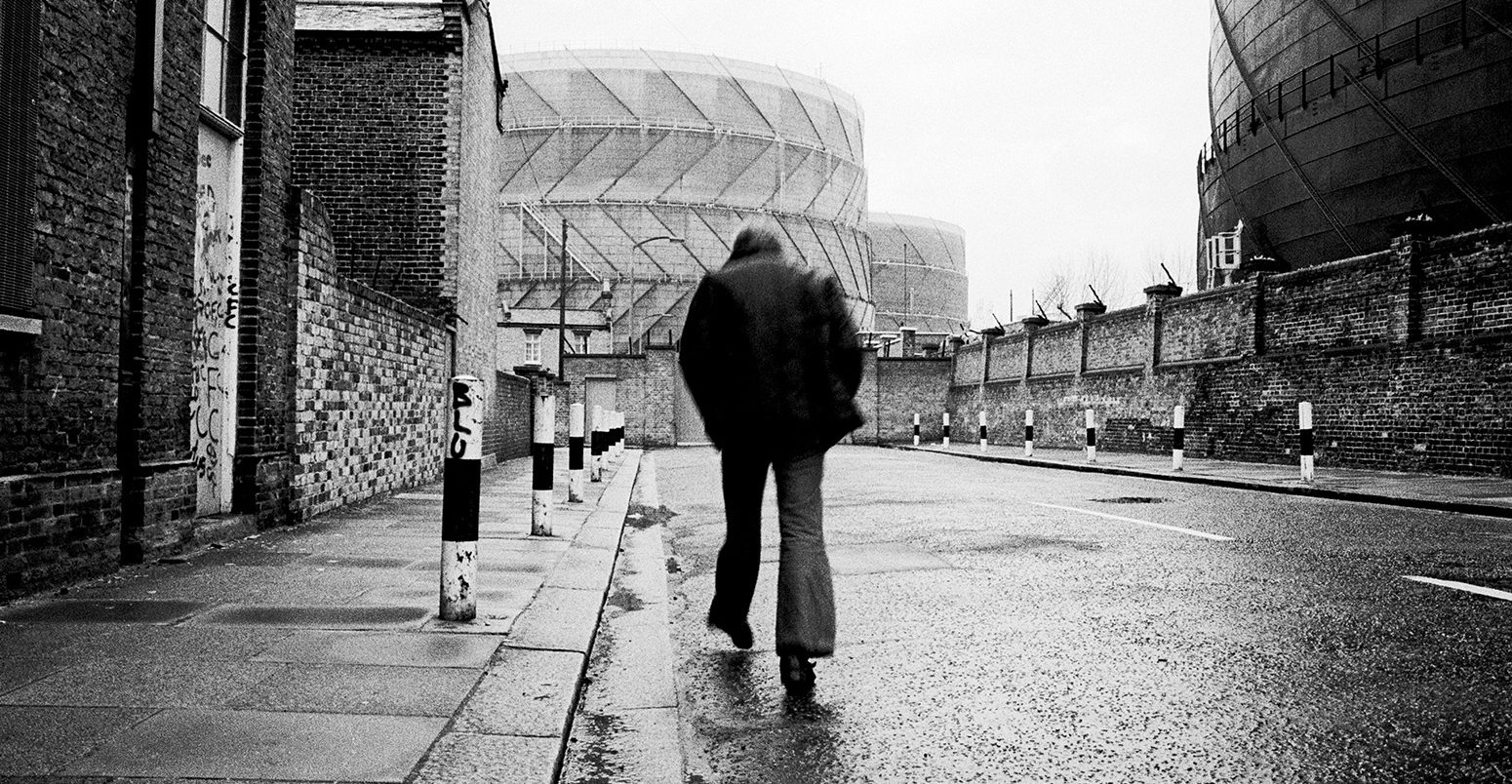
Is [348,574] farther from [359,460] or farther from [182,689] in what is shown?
[359,460]

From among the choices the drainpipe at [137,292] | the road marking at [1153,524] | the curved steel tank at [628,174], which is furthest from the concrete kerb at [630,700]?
the curved steel tank at [628,174]

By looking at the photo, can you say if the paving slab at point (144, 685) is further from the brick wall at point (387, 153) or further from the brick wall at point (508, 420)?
the brick wall at point (508, 420)

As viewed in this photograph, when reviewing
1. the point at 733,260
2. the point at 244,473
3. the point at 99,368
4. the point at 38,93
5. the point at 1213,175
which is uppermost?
the point at 1213,175

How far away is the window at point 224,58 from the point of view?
7070 mm

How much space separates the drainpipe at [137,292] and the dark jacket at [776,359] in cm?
332

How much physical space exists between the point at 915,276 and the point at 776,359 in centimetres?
7988

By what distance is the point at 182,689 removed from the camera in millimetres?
3268

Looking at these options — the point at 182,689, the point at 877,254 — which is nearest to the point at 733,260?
the point at 182,689

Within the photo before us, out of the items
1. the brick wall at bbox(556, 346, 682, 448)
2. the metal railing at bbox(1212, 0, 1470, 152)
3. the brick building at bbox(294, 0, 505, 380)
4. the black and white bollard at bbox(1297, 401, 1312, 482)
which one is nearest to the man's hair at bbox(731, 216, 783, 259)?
the brick building at bbox(294, 0, 505, 380)

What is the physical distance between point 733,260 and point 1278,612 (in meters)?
2.81

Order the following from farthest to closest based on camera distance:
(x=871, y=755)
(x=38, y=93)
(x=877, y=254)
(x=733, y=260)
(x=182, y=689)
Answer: (x=877, y=254) → (x=38, y=93) → (x=733, y=260) → (x=182, y=689) → (x=871, y=755)

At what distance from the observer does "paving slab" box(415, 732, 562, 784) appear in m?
2.60

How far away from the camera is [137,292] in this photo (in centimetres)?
562

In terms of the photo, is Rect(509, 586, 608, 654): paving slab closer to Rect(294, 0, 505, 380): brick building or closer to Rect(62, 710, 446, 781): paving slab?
Rect(62, 710, 446, 781): paving slab
